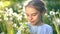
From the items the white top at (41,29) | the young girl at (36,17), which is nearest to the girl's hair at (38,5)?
the young girl at (36,17)

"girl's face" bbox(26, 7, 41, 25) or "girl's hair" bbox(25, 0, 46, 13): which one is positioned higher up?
"girl's hair" bbox(25, 0, 46, 13)

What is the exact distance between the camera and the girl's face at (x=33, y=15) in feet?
3.64

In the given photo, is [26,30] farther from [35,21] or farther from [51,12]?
[51,12]

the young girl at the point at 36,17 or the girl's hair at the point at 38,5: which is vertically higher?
the girl's hair at the point at 38,5

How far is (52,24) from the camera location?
112 cm

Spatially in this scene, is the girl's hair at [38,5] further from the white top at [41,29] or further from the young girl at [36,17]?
the white top at [41,29]

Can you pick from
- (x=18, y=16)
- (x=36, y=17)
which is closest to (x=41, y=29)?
(x=36, y=17)

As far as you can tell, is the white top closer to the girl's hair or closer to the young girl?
the young girl

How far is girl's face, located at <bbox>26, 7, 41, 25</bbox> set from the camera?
1.11m

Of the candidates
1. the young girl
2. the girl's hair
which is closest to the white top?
the young girl

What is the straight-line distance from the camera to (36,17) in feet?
3.67

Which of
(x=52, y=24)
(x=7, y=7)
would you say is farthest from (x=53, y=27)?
(x=7, y=7)

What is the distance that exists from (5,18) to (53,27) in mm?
370

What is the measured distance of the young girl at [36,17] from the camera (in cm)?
111
